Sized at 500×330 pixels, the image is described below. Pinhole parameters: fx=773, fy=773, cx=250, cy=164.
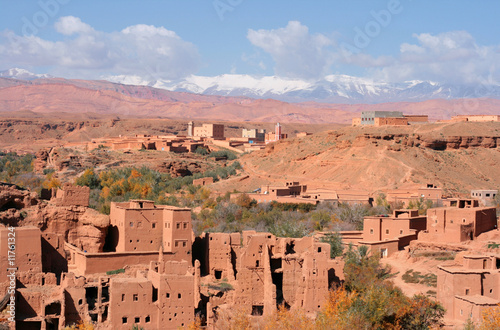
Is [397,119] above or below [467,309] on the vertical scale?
above

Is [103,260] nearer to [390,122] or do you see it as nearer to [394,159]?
[394,159]

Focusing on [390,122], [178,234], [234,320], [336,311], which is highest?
[390,122]

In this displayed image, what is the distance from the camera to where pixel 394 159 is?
60500 mm

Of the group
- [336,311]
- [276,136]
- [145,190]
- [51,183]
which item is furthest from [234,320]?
[276,136]

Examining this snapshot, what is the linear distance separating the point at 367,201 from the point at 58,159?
3283 centimetres

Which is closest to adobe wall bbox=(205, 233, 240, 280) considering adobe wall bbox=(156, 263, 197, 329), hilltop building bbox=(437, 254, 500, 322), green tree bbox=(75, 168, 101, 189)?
adobe wall bbox=(156, 263, 197, 329)

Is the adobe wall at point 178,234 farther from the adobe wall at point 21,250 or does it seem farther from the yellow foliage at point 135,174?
the yellow foliage at point 135,174


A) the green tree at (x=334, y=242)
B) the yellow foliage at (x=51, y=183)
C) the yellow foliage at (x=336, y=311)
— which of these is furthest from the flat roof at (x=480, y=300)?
the yellow foliage at (x=51, y=183)

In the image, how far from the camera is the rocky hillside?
57.8m

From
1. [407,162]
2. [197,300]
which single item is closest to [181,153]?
[407,162]

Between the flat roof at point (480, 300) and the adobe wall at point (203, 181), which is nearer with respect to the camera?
the flat roof at point (480, 300)

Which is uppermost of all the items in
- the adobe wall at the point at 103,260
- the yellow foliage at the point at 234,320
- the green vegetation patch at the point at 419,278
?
the adobe wall at the point at 103,260

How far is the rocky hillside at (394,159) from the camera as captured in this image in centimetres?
5781

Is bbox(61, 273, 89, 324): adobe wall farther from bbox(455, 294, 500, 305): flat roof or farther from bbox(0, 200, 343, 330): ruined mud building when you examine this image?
bbox(455, 294, 500, 305): flat roof
